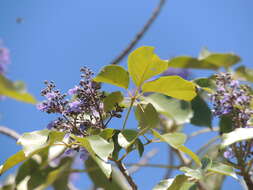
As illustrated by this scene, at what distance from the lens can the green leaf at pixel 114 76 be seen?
3.18ft

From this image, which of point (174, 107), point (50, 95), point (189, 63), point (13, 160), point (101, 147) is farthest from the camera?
point (189, 63)

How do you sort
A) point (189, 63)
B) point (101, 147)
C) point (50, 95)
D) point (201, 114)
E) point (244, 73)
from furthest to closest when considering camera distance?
point (189, 63)
point (244, 73)
point (201, 114)
point (50, 95)
point (101, 147)

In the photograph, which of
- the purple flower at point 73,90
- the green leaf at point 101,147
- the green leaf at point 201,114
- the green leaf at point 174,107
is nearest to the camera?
the green leaf at point 101,147

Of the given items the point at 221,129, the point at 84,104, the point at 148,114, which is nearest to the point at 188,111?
the point at 221,129

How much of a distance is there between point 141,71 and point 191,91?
0.14 meters

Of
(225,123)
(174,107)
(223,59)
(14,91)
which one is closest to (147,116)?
(174,107)

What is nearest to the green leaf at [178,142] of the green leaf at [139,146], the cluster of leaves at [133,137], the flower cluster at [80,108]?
the cluster of leaves at [133,137]

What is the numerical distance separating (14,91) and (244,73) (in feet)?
4.26

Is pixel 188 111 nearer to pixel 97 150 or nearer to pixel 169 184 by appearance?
pixel 169 184

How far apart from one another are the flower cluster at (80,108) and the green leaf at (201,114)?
0.39 m

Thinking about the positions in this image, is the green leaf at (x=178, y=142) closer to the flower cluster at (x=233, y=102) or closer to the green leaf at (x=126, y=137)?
the green leaf at (x=126, y=137)

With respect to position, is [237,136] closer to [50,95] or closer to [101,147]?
[101,147]

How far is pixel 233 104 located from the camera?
1.09 m

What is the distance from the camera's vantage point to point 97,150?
797 mm
